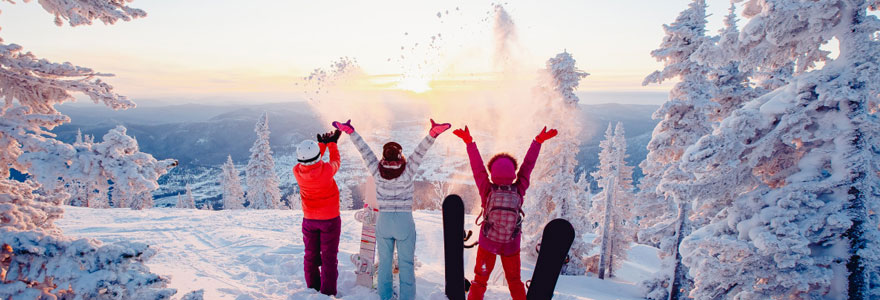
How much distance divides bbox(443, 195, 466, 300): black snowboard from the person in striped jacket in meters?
0.65

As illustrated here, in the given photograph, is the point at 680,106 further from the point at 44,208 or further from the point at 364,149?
the point at 44,208

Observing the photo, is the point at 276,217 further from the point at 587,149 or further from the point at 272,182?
the point at 587,149

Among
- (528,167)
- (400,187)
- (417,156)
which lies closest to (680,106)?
(528,167)

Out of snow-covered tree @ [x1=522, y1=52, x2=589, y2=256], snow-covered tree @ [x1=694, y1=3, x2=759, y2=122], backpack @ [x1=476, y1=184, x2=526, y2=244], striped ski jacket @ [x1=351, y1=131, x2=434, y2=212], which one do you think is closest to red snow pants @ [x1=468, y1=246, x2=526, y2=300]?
backpack @ [x1=476, y1=184, x2=526, y2=244]

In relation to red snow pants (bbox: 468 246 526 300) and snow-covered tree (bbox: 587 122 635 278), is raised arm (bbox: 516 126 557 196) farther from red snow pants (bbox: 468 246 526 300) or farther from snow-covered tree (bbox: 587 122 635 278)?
snow-covered tree (bbox: 587 122 635 278)

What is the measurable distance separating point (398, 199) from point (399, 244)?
77 cm

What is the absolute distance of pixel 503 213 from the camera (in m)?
6.11

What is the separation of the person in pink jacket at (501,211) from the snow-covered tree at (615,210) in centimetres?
2015

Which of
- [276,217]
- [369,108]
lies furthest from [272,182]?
[276,217]

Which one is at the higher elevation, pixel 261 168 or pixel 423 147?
pixel 423 147

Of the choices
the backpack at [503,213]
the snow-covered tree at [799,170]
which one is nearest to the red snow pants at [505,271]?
the backpack at [503,213]

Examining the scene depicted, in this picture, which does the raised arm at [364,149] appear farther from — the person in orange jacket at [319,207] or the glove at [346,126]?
the person in orange jacket at [319,207]

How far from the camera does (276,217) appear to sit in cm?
2112

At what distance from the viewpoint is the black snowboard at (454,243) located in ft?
21.5
